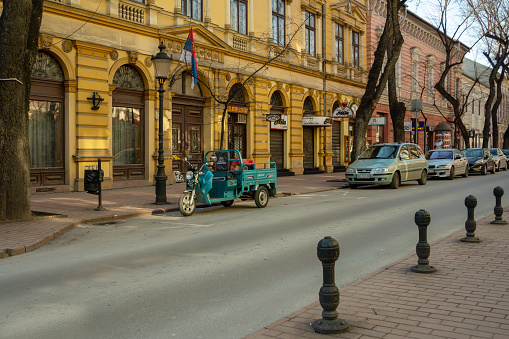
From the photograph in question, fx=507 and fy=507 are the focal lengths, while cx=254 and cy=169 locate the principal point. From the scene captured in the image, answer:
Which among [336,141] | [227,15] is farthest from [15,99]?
[336,141]

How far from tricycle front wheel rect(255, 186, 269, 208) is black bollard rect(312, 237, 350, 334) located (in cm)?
967

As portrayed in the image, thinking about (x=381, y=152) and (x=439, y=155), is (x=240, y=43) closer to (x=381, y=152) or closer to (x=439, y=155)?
(x=381, y=152)

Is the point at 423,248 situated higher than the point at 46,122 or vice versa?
the point at 46,122

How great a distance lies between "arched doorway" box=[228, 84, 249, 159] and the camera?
24.5m

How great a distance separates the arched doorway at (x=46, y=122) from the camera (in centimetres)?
1675

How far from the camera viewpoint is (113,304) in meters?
5.29

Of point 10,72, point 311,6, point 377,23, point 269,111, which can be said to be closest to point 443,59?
point 377,23

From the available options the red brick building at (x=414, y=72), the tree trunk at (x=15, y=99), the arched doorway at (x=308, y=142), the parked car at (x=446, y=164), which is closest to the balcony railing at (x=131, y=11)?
the tree trunk at (x=15, y=99)

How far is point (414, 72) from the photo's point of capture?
4572 centimetres

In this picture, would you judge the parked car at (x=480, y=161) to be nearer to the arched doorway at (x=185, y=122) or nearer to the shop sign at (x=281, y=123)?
the shop sign at (x=281, y=123)

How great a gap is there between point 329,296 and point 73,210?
33.0ft

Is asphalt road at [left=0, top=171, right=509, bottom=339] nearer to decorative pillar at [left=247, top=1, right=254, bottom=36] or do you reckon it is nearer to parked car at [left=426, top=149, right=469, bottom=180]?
parked car at [left=426, top=149, right=469, bottom=180]

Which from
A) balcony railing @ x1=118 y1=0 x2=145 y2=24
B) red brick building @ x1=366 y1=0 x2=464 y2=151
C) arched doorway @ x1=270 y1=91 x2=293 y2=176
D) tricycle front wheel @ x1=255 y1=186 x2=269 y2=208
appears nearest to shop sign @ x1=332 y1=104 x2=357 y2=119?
arched doorway @ x1=270 y1=91 x2=293 y2=176

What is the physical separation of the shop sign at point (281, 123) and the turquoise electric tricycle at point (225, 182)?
1215 cm
